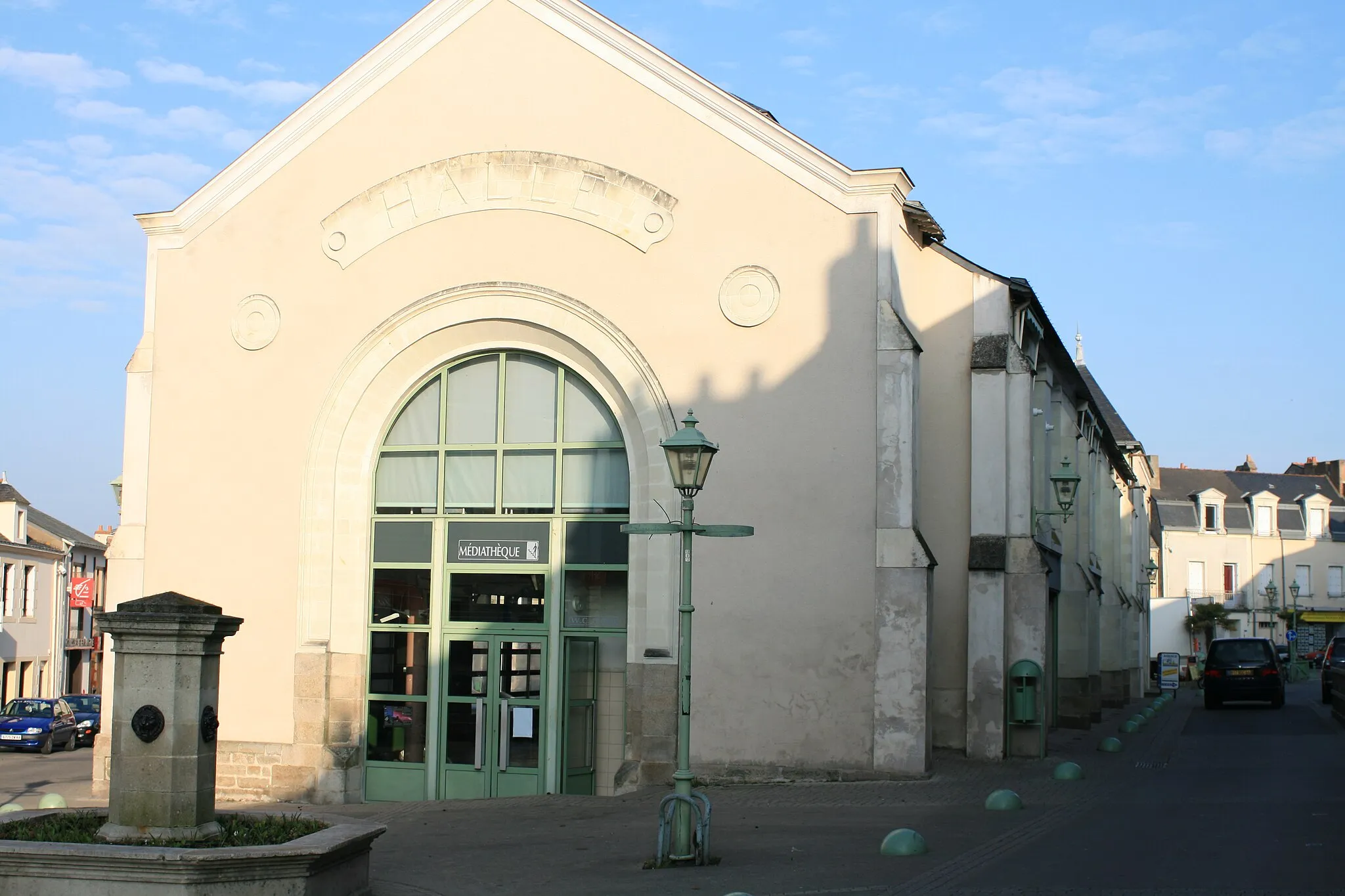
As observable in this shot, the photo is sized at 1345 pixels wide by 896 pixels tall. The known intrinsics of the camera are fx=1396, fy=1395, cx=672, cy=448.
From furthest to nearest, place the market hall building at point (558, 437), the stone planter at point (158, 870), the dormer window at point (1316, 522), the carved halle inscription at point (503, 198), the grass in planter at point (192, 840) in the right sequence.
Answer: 1. the dormer window at point (1316, 522)
2. the carved halle inscription at point (503, 198)
3. the market hall building at point (558, 437)
4. the grass in planter at point (192, 840)
5. the stone planter at point (158, 870)

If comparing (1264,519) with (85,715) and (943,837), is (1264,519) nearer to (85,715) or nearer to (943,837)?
(85,715)

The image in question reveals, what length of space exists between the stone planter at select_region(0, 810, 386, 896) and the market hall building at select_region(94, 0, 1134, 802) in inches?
316

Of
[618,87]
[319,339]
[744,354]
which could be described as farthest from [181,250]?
[744,354]

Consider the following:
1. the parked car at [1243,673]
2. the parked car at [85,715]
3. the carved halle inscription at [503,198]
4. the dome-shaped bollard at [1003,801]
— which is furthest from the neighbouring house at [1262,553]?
the dome-shaped bollard at [1003,801]

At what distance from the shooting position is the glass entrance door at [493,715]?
18.0 metres

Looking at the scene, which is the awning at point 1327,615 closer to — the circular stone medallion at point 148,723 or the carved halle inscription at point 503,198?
the carved halle inscription at point 503,198

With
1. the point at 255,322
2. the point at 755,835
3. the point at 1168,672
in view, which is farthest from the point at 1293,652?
the point at 755,835

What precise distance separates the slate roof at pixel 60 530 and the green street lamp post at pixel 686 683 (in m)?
50.1

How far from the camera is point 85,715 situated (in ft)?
131

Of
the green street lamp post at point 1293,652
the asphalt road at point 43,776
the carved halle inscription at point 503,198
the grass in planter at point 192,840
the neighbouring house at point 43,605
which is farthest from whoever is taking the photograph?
the green street lamp post at point 1293,652

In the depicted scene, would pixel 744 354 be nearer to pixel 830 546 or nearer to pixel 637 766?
pixel 830 546

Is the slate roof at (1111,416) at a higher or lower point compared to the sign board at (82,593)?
higher

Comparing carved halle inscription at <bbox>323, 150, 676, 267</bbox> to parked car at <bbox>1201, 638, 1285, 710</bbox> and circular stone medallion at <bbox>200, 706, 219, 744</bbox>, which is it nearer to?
circular stone medallion at <bbox>200, 706, 219, 744</bbox>

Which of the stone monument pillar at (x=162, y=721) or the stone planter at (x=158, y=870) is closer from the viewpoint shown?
Answer: the stone planter at (x=158, y=870)
